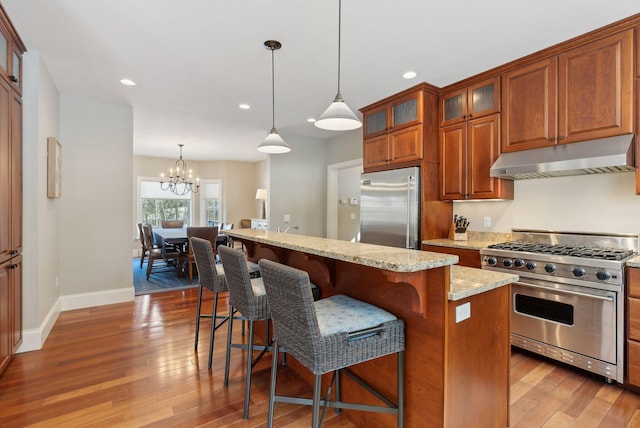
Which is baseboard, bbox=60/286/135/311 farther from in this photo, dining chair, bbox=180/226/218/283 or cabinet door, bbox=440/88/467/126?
cabinet door, bbox=440/88/467/126

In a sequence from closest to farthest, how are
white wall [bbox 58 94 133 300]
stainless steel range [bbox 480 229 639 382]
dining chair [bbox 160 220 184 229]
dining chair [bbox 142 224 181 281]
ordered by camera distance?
stainless steel range [bbox 480 229 639 382]
white wall [bbox 58 94 133 300]
dining chair [bbox 142 224 181 281]
dining chair [bbox 160 220 184 229]

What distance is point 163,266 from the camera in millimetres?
6477

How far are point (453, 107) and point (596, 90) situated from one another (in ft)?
3.96

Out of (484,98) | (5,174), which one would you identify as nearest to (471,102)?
(484,98)

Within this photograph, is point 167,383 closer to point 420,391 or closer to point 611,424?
point 420,391

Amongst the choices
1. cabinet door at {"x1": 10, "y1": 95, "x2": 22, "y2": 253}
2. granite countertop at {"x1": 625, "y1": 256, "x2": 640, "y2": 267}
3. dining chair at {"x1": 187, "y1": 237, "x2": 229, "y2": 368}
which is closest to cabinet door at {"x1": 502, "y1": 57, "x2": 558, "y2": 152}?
granite countertop at {"x1": 625, "y1": 256, "x2": 640, "y2": 267}

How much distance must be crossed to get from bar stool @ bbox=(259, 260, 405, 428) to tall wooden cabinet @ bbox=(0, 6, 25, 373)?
7.17 ft

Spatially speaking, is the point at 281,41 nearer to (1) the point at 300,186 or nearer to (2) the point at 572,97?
(2) the point at 572,97

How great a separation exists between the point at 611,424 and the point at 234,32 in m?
3.52

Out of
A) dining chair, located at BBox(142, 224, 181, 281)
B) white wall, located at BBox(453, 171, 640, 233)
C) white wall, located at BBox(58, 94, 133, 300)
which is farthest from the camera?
dining chair, located at BBox(142, 224, 181, 281)

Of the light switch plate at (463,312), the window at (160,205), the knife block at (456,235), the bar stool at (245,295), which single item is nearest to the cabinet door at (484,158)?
the knife block at (456,235)

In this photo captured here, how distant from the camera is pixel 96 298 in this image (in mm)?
3949

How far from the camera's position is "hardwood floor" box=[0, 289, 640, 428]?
185 centimetres

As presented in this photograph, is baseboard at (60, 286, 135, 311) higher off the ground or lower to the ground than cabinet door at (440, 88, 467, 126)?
lower
